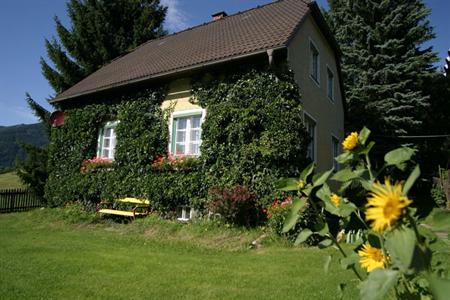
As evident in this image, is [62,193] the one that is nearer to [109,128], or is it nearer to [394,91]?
[109,128]

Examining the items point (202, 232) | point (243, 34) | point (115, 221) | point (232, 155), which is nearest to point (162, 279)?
point (202, 232)

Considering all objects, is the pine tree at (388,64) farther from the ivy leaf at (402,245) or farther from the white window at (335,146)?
the ivy leaf at (402,245)

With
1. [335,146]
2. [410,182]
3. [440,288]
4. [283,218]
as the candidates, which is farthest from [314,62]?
[440,288]

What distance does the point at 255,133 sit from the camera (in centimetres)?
923

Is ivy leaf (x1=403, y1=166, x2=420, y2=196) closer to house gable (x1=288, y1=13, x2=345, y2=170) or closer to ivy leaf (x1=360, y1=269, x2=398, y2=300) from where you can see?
ivy leaf (x1=360, y1=269, x2=398, y2=300)

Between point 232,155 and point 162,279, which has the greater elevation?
point 232,155

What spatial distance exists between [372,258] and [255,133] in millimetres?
8036

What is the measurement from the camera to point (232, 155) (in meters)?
9.33

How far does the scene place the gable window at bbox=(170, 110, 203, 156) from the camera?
10.8 meters

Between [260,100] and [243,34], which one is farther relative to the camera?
[243,34]

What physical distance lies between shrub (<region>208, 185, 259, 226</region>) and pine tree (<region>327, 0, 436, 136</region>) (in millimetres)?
12903

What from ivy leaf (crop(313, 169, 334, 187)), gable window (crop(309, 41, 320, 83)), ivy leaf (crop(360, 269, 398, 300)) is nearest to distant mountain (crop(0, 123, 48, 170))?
gable window (crop(309, 41, 320, 83))

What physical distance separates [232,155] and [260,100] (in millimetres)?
1587

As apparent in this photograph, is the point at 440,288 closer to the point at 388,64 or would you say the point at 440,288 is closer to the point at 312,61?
the point at 312,61
